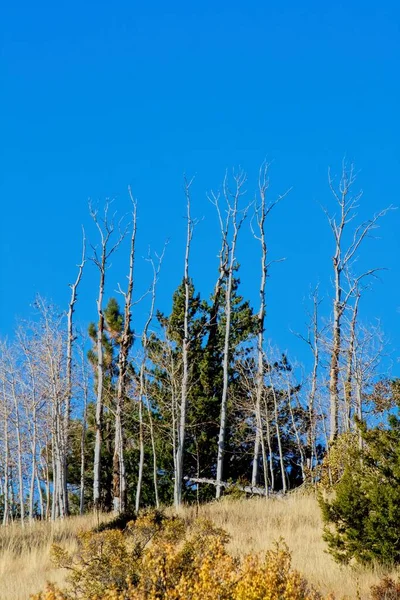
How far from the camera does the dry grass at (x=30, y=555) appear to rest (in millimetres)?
10727

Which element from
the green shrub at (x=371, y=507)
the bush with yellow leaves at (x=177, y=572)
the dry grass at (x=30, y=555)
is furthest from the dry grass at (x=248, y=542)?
the bush with yellow leaves at (x=177, y=572)

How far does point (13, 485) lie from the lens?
146 ft

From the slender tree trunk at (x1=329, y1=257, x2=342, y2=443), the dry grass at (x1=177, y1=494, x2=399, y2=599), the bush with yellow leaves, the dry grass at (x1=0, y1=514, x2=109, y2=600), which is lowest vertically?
the dry grass at (x1=0, y1=514, x2=109, y2=600)

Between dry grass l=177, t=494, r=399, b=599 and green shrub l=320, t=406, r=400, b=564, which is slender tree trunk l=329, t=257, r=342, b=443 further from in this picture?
green shrub l=320, t=406, r=400, b=564

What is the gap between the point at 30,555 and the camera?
44.8ft

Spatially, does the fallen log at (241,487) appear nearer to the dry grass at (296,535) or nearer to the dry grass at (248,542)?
the dry grass at (296,535)

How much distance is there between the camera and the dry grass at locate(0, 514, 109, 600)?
10727 millimetres

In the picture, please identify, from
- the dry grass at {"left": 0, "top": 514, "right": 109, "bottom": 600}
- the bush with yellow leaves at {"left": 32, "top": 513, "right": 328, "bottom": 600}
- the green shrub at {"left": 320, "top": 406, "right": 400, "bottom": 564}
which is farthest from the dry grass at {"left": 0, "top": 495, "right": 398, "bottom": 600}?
the bush with yellow leaves at {"left": 32, "top": 513, "right": 328, "bottom": 600}

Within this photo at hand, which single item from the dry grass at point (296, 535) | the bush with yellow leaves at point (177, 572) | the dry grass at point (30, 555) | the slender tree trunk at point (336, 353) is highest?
the slender tree trunk at point (336, 353)

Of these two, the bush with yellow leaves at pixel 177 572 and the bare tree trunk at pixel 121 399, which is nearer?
the bush with yellow leaves at pixel 177 572

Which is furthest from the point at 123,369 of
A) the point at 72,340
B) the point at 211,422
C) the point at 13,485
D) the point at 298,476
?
the point at 13,485

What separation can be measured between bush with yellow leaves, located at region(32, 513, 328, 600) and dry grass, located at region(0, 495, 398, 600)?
1.41 meters

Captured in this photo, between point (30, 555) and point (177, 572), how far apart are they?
7.73 metres

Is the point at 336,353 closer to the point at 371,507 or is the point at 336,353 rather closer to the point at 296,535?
the point at 296,535
